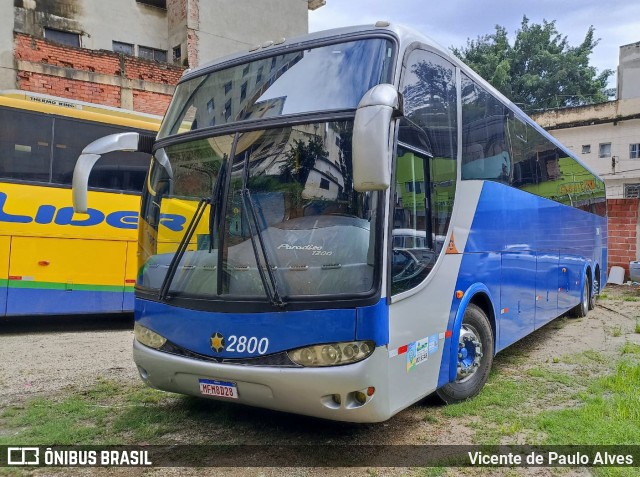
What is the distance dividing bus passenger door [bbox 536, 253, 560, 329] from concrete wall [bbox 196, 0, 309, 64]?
1479cm

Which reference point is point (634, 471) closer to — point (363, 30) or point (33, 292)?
point (363, 30)

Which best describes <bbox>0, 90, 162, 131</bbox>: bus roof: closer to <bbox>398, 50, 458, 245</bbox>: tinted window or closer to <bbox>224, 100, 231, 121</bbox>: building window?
<bbox>224, 100, 231, 121</bbox>: building window

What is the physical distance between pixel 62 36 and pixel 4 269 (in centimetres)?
1266

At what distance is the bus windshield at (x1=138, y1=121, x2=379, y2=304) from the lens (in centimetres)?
366

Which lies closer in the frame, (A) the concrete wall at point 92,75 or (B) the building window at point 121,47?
(A) the concrete wall at point 92,75

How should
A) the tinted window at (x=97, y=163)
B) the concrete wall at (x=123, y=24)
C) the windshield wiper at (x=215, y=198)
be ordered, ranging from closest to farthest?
the windshield wiper at (x=215, y=198) < the tinted window at (x=97, y=163) < the concrete wall at (x=123, y=24)

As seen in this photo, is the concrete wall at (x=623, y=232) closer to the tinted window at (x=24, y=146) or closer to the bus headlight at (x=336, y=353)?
the bus headlight at (x=336, y=353)

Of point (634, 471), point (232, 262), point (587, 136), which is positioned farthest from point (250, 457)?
point (587, 136)

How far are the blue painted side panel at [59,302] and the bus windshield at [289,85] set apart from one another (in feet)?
15.6

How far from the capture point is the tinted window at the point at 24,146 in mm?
7805

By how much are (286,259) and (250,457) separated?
4.66 ft

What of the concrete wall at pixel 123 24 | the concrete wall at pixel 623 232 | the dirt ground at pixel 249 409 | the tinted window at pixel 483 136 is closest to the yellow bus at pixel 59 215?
the dirt ground at pixel 249 409

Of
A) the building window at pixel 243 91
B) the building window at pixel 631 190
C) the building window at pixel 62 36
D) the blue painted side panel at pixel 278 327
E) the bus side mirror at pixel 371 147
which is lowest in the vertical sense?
the blue painted side panel at pixel 278 327

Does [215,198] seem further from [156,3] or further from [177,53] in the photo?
[156,3]
